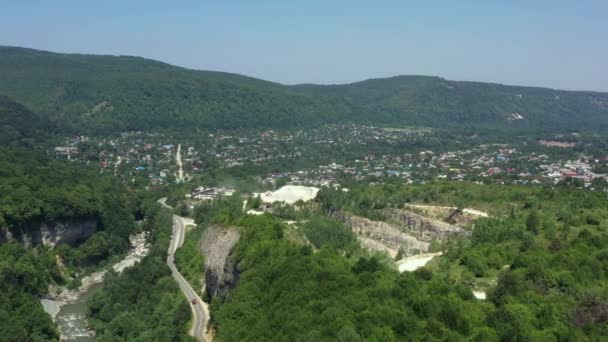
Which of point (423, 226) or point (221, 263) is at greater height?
point (221, 263)

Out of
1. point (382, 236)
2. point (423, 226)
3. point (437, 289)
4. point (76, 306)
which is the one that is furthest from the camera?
point (423, 226)

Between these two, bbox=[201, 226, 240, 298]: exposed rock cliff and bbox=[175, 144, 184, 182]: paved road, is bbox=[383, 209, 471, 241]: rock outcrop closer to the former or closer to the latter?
bbox=[201, 226, 240, 298]: exposed rock cliff

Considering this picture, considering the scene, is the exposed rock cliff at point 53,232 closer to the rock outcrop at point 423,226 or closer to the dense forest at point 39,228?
the dense forest at point 39,228

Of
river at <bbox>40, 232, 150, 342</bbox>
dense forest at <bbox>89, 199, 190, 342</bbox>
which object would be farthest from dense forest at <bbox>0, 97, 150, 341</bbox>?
dense forest at <bbox>89, 199, 190, 342</bbox>

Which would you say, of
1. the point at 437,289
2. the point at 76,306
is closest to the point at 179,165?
the point at 76,306

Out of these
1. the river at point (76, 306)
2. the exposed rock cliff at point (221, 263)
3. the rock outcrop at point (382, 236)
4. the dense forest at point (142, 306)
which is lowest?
the river at point (76, 306)

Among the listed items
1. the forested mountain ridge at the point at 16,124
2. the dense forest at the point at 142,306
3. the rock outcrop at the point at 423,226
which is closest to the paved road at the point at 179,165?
the forested mountain ridge at the point at 16,124

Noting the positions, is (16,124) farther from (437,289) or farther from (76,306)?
(437,289)
